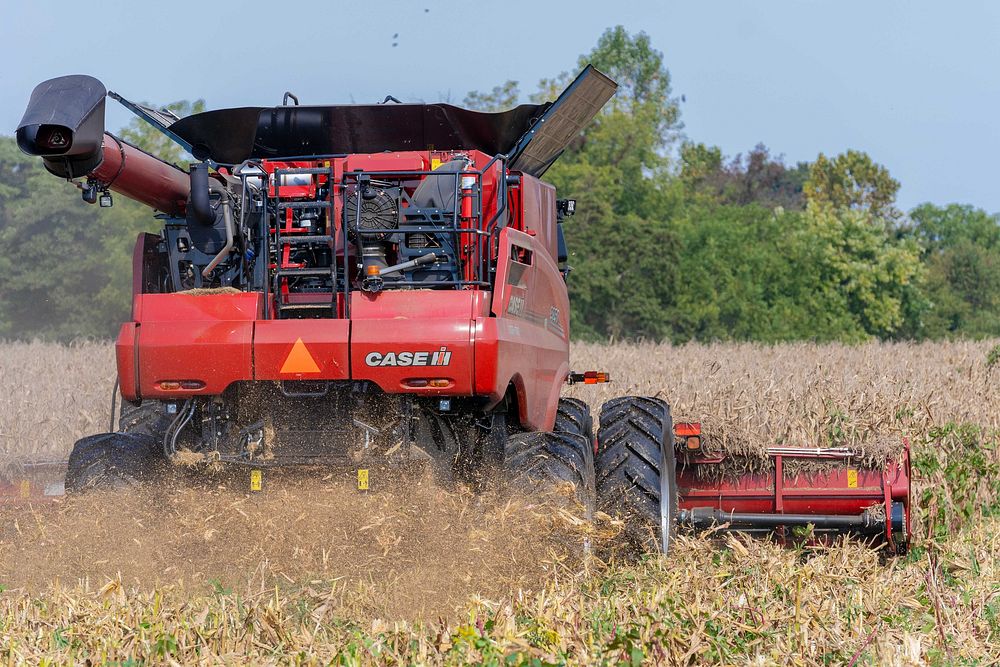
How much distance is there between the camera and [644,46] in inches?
2635

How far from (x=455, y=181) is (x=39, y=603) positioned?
2983mm

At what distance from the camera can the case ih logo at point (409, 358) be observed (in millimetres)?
6555

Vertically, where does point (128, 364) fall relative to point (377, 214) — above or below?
below

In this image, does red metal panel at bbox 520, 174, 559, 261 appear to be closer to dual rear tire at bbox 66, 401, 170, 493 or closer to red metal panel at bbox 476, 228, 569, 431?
red metal panel at bbox 476, 228, 569, 431

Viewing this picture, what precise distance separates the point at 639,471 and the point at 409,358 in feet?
Answer: 6.02

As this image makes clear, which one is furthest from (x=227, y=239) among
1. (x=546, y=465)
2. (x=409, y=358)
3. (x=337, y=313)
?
(x=546, y=465)

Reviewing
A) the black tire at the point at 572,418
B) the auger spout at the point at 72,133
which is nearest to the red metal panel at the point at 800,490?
the black tire at the point at 572,418

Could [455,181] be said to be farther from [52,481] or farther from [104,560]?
[52,481]

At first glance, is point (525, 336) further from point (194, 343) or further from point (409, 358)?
point (194, 343)

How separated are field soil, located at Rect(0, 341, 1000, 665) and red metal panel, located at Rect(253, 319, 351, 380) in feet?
1.91

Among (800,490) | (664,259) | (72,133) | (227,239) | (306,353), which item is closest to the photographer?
(72,133)

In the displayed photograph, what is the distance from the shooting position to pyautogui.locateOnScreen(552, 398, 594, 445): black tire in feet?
25.9

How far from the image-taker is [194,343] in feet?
22.0

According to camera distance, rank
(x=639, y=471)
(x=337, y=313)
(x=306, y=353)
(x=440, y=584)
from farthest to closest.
Answer: (x=639, y=471) → (x=337, y=313) → (x=306, y=353) → (x=440, y=584)
